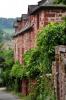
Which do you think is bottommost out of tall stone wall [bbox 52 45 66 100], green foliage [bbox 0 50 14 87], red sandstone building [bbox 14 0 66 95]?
green foliage [bbox 0 50 14 87]

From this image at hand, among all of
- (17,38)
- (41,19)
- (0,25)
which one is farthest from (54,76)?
(0,25)

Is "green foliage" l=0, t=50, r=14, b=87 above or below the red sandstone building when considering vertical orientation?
below

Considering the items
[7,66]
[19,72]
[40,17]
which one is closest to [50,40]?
[40,17]

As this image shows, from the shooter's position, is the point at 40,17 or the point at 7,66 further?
the point at 7,66

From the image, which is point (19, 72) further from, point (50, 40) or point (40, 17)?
point (50, 40)

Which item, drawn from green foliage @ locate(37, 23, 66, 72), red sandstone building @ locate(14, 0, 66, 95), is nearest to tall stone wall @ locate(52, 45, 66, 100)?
A: green foliage @ locate(37, 23, 66, 72)

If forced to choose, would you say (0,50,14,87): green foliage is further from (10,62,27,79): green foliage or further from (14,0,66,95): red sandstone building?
(14,0,66,95): red sandstone building

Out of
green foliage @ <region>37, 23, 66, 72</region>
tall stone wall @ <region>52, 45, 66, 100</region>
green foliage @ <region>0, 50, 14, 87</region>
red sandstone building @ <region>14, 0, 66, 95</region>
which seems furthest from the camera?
green foliage @ <region>0, 50, 14, 87</region>

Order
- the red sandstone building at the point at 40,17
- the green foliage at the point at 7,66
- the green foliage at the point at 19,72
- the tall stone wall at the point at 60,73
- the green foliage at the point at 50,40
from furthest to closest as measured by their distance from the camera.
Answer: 1. the green foliage at the point at 7,66
2. the green foliage at the point at 19,72
3. the red sandstone building at the point at 40,17
4. the green foliage at the point at 50,40
5. the tall stone wall at the point at 60,73

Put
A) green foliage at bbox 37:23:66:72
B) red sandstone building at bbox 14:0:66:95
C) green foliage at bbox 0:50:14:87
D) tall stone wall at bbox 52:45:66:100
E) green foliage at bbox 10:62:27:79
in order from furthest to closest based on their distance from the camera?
green foliage at bbox 0:50:14:87 → green foliage at bbox 10:62:27:79 → red sandstone building at bbox 14:0:66:95 → green foliage at bbox 37:23:66:72 → tall stone wall at bbox 52:45:66:100

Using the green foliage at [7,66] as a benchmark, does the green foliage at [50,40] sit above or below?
above

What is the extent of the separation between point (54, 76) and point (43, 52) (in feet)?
20.9

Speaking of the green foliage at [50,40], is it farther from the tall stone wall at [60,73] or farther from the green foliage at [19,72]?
the green foliage at [19,72]

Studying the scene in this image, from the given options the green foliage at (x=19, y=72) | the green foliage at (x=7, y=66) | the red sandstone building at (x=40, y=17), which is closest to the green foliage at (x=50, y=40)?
the red sandstone building at (x=40, y=17)
